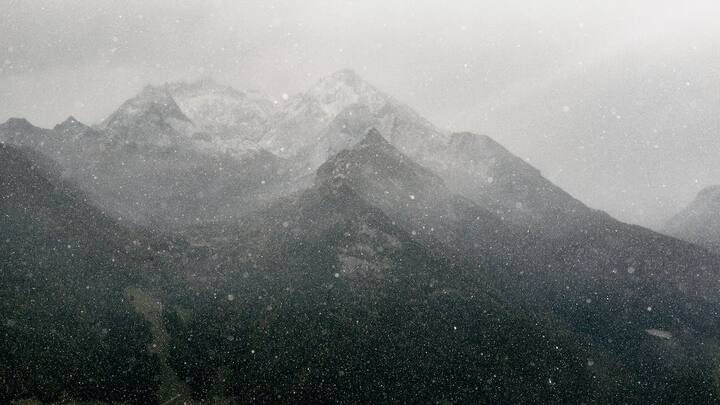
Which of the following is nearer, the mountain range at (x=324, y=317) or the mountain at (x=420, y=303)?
the mountain range at (x=324, y=317)

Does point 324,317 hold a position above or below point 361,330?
below

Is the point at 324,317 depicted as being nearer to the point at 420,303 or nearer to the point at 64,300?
the point at 420,303

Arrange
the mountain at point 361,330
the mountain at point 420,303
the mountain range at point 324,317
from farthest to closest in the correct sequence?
1. the mountain at point 420,303
2. the mountain at point 361,330
3. the mountain range at point 324,317

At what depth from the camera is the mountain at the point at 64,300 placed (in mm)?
86688

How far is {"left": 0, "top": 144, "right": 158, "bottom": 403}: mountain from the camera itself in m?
86.7

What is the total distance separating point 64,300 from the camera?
107062 mm

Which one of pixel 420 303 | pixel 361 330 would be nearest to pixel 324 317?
pixel 361 330

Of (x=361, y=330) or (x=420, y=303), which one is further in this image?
(x=420, y=303)

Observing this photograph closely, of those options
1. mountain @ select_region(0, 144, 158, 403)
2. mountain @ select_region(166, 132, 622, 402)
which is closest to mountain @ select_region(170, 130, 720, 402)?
mountain @ select_region(166, 132, 622, 402)

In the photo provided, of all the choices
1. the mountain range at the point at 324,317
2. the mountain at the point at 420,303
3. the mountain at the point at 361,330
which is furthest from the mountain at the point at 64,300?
the mountain at the point at 420,303

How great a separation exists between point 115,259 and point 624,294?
18501 centimetres

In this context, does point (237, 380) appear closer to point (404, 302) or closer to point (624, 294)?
point (404, 302)

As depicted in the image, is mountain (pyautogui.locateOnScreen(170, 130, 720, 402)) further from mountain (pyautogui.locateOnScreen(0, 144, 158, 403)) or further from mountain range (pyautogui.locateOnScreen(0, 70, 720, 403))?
mountain (pyautogui.locateOnScreen(0, 144, 158, 403))

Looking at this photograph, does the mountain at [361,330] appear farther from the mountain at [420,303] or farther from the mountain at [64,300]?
the mountain at [64,300]
